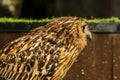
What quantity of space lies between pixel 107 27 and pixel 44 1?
7185mm

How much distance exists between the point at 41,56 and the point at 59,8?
7.51 meters

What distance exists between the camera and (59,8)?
36.6ft

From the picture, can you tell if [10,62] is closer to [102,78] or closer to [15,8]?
[102,78]

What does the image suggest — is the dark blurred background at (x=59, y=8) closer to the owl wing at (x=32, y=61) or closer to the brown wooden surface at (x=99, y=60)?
the brown wooden surface at (x=99, y=60)

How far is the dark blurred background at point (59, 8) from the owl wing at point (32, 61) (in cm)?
683

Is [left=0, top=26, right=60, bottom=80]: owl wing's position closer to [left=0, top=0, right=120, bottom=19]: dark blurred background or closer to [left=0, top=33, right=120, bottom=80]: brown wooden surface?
[left=0, top=33, right=120, bottom=80]: brown wooden surface

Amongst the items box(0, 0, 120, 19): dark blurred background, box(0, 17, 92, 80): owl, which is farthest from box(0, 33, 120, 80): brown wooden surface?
box(0, 0, 120, 19): dark blurred background

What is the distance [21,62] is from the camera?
3674 mm

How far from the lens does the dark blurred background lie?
1064cm

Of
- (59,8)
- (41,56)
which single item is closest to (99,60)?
(41,56)

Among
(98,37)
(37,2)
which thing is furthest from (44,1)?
(98,37)

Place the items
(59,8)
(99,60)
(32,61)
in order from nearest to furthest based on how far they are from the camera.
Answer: (32,61) < (99,60) < (59,8)

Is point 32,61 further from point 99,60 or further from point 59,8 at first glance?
point 59,8

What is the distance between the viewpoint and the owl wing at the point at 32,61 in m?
3.66
